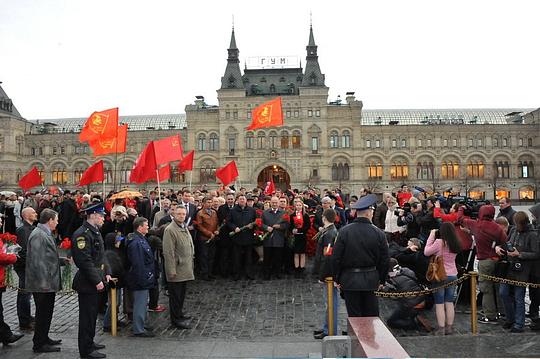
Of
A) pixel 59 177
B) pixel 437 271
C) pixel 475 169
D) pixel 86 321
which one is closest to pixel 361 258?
pixel 437 271

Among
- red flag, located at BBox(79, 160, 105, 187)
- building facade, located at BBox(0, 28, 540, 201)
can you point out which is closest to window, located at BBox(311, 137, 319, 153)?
building facade, located at BBox(0, 28, 540, 201)

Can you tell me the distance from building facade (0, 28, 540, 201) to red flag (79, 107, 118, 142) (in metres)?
32.3

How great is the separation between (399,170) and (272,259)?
4215 centimetres

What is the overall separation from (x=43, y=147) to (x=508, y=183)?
55.8 meters

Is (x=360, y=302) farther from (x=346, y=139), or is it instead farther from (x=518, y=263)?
(x=346, y=139)

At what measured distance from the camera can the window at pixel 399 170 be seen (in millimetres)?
50406

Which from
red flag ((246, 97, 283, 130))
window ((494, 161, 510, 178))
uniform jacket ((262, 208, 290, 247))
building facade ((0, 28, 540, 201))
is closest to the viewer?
uniform jacket ((262, 208, 290, 247))

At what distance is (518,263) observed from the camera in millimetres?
7422

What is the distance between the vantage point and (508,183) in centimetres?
5053

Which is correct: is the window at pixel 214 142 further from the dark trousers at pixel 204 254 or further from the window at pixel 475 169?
the dark trousers at pixel 204 254

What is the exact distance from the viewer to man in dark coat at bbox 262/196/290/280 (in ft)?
36.1

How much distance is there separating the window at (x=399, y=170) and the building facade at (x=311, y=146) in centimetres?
11

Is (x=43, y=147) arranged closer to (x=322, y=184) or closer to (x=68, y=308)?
(x=322, y=184)

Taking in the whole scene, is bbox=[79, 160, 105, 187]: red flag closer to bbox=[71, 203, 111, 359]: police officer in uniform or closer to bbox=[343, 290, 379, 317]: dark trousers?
bbox=[71, 203, 111, 359]: police officer in uniform
